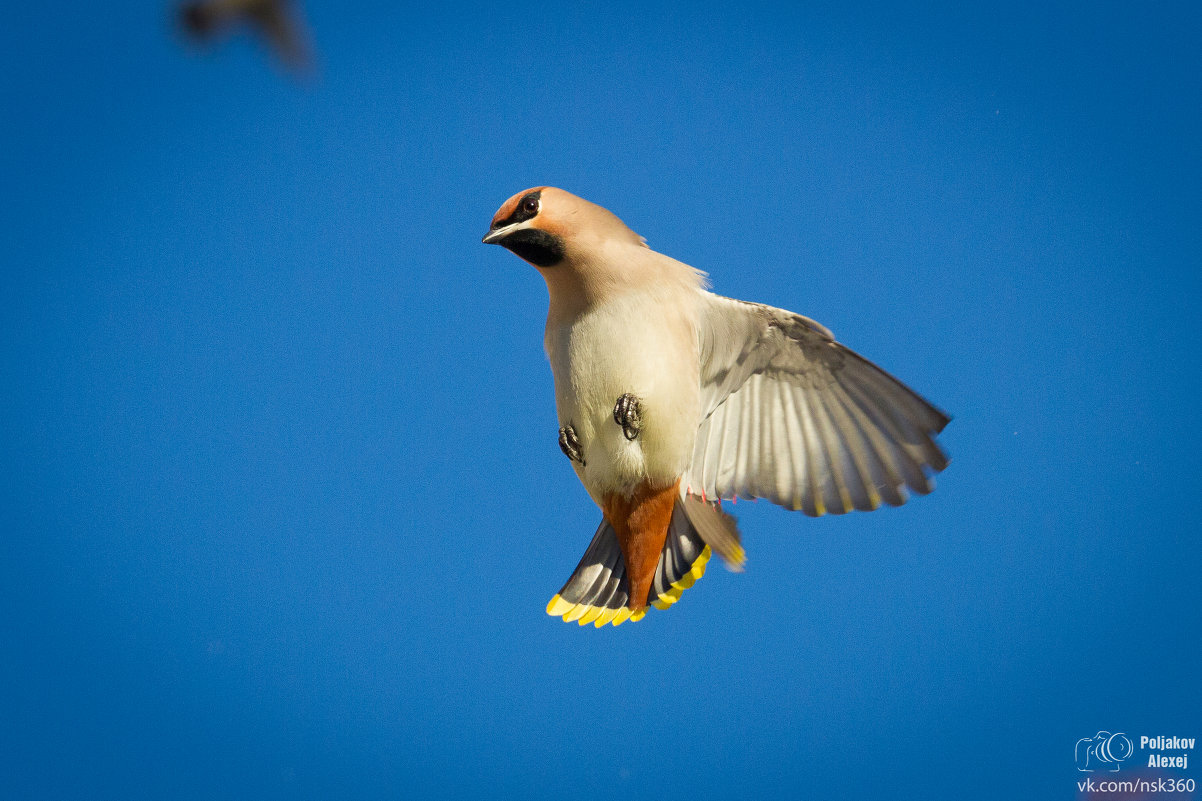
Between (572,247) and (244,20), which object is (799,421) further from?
(244,20)

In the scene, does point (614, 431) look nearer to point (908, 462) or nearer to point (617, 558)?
point (617, 558)

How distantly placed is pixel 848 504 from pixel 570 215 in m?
1.03

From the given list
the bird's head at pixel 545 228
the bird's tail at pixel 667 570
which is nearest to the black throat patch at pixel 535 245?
the bird's head at pixel 545 228

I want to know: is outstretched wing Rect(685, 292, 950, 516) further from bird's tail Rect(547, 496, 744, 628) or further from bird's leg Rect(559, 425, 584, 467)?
bird's leg Rect(559, 425, 584, 467)

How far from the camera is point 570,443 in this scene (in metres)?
2.78

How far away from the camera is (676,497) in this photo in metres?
2.90

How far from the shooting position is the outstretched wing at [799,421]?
2.80 m

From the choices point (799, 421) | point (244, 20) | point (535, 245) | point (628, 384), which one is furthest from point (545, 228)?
point (244, 20)

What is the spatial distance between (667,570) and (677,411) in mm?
476

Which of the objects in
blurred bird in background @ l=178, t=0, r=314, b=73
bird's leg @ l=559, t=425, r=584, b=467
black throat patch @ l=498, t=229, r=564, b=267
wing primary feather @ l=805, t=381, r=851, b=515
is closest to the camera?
blurred bird in background @ l=178, t=0, r=314, b=73

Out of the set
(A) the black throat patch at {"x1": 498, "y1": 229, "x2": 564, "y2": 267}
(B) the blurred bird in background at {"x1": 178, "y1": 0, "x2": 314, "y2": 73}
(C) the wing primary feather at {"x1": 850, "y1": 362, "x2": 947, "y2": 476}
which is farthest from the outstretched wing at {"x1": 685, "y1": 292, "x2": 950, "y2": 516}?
(B) the blurred bird in background at {"x1": 178, "y1": 0, "x2": 314, "y2": 73}

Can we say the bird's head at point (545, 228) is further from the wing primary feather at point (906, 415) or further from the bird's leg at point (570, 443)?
the wing primary feather at point (906, 415)

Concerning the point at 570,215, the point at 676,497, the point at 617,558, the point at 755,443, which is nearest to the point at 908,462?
the point at 755,443

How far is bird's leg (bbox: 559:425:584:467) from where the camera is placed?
2.77m
